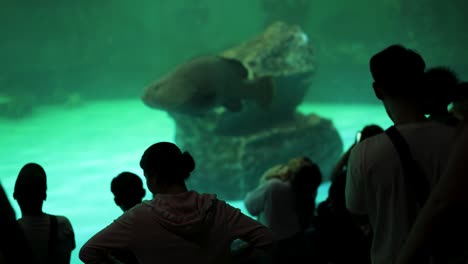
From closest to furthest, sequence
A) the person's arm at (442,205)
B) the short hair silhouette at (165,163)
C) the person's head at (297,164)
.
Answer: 1. the person's arm at (442,205)
2. the short hair silhouette at (165,163)
3. the person's head at (297,164)

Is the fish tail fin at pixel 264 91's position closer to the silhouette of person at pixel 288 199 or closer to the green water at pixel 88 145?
the silhouette of person at pixel 288 199

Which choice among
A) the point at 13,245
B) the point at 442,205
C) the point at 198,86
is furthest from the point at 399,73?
the point at 198,86

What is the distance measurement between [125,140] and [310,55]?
6.17 metres

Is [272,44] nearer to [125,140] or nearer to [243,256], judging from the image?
[125,140]

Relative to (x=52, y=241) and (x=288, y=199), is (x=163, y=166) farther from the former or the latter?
(x=288, y=199)

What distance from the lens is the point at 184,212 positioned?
1.66 meters

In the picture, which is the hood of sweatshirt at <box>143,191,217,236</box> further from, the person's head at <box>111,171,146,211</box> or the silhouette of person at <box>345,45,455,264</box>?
the person's head at <box>111,171,146,211</box>

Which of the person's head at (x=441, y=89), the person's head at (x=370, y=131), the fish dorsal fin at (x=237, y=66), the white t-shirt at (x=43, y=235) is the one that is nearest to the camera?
the white t-shirt at (x=43, y=235)

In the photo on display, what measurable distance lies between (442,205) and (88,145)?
12.5m

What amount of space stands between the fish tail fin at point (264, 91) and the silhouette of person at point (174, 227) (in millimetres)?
3724

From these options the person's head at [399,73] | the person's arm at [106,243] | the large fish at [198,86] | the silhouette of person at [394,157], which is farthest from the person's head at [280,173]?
the person's arm at [106,243]

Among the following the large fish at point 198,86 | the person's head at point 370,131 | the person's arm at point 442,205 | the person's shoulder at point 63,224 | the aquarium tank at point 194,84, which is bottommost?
the person's arm at point 442,205

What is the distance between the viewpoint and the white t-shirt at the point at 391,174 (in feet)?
5.34

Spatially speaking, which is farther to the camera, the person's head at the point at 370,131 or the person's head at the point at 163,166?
the person's head at the point at 370,131
